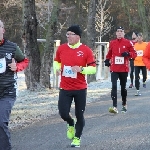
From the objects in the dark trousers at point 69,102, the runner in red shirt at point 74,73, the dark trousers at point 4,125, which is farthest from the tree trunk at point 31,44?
the dark trousers at point 4,125

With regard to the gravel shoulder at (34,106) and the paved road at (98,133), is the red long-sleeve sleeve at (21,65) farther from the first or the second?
the gravel shoulder at (34,106)

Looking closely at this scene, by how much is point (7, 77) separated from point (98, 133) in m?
3.30

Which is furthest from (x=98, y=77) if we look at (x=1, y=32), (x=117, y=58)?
(x=1, y=32)

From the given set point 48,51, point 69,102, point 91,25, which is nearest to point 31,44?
point 48,51

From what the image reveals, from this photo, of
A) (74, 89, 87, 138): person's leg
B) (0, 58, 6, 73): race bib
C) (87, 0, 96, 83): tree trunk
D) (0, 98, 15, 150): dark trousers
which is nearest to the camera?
(0, 98, 15, 150): dark trousers

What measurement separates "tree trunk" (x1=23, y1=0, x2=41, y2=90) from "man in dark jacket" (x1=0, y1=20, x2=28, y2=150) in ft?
37.4

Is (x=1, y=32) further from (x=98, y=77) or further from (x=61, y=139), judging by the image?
(x=98, y=77)

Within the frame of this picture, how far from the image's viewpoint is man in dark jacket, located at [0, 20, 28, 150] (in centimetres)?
655

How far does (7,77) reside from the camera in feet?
21.9

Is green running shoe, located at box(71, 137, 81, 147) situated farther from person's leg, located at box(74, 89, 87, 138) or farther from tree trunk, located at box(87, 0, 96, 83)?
tree trunk, located at box(87, 0, 96, 83)

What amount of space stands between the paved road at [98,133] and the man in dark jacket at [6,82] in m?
1.54

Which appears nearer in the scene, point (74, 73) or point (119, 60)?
point (74, 73)

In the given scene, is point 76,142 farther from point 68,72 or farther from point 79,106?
point 68,72

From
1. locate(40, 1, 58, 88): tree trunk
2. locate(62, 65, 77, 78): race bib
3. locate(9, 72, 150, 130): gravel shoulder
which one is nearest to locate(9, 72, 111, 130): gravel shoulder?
locate(9, 72, 150, 130): gravel shoulder
